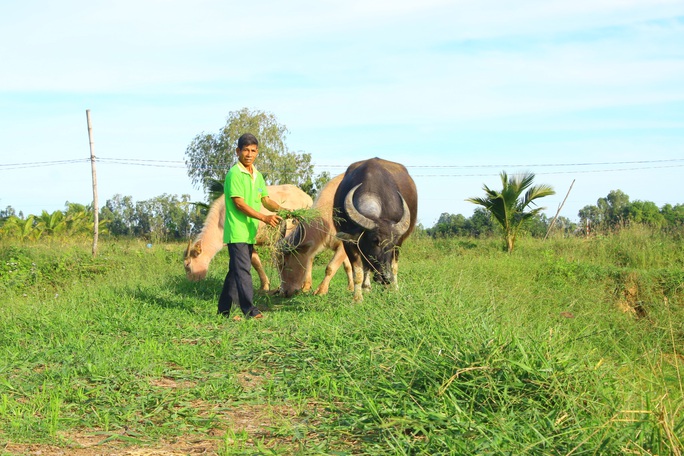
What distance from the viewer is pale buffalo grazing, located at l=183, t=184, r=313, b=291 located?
33.4 feet

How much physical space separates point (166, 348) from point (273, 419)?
1.90 meters

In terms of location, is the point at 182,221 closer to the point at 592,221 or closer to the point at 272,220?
the point at 592,221

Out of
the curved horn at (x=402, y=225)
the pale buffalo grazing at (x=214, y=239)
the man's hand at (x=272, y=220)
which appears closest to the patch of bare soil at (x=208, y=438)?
the man's hand at (x=272, y=220)

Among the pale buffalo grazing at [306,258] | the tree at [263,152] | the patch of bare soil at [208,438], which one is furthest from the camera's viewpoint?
the tree at [263,152]

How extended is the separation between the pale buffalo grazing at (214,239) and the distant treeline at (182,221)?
1.76ft

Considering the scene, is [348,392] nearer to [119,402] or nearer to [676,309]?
[119,402]

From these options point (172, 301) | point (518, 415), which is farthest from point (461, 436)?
point (172, 301)

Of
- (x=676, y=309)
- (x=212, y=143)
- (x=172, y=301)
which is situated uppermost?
(x=212, y=143)

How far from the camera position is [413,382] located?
3.70 meters

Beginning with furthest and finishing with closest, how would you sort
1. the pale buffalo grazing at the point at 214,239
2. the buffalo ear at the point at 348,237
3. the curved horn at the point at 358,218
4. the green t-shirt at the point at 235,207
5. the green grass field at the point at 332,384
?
the pale buffalo grazing at the point at 214,239, the buffalo ear at the point at 348,237, the curved horn at the point at 358,218, the green t-shirt at the point at 235,207, the green grass field at the point at 332,384

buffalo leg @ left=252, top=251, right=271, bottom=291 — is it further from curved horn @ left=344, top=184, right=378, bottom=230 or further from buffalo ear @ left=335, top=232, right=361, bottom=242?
curved horn @ left=344, top=184, right=378, bottom=230

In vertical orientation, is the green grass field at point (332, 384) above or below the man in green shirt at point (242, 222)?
below

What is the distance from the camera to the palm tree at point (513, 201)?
719 inches

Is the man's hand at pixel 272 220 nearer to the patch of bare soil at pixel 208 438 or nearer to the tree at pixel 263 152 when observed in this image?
the patch of bare soil at pixel 208 438
